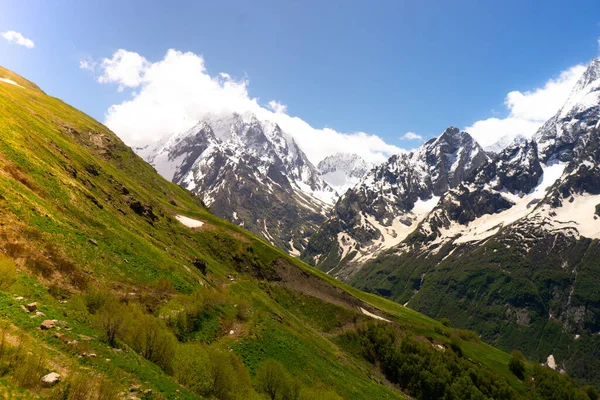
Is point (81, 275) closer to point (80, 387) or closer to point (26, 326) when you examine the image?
point (26, 326)

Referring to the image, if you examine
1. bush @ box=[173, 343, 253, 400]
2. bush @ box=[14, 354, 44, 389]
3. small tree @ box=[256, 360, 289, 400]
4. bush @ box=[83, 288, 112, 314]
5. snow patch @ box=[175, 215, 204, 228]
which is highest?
snow patch @ box=[175, 215, 204, 228]

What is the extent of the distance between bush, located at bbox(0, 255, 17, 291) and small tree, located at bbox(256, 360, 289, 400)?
25346 mm

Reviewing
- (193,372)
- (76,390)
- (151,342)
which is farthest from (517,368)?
(76,390)

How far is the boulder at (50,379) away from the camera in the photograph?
62.5ft

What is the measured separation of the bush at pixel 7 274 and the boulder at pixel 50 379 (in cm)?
1241

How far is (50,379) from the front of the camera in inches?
763

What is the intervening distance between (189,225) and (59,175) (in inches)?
2371

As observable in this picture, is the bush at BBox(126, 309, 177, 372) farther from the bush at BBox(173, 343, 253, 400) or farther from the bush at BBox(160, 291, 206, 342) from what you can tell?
the bush at BBox(160, 291, 206, 342)

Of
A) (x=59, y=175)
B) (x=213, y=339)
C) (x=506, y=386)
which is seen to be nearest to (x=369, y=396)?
(x=213, y=339)

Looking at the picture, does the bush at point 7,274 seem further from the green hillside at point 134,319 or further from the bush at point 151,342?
the bush at point 151,342

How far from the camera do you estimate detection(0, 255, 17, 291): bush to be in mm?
27969

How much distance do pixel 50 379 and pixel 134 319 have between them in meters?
12.5

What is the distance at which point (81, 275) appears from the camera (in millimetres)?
38438

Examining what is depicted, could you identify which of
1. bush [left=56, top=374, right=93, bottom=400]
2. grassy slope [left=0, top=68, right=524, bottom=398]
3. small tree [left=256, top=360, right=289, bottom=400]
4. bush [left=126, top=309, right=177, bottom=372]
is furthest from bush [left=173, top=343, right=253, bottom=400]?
bush [left=56, top=374, right=93, bottom=400]
